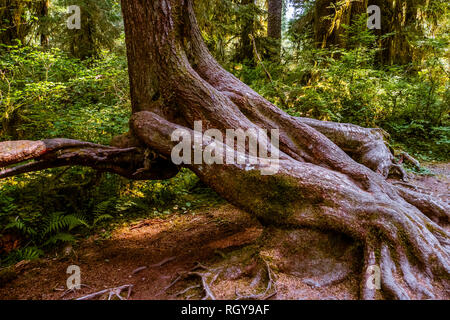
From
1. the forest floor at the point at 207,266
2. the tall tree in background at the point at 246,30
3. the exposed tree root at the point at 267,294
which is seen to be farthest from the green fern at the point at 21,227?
the tall tree in background at the point at 246,30

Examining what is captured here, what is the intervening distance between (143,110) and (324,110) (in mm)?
5643

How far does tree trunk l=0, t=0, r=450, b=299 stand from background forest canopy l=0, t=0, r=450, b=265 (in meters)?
1.67

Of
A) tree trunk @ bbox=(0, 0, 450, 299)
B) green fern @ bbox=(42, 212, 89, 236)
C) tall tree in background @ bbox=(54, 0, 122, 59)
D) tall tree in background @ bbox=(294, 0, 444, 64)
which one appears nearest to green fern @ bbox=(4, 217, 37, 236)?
green fern @ bbox=(42, 212, 89, 236)

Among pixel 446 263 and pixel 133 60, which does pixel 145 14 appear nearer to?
pixel 133 60

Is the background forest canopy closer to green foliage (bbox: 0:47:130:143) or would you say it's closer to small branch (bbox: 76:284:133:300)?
green foliage (bbox: 0:47:130:143)

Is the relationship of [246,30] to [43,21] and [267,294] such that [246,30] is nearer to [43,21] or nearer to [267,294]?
[43,21]

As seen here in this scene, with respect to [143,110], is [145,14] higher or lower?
higher

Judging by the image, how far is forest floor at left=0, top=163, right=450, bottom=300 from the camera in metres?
2.98

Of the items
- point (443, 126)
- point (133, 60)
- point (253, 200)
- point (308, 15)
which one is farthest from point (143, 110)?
point (308, 15)

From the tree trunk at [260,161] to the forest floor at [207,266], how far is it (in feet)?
0.80

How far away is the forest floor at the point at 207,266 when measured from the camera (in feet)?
9.78

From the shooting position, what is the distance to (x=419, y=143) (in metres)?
8.38

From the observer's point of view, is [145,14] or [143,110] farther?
[143,110]
